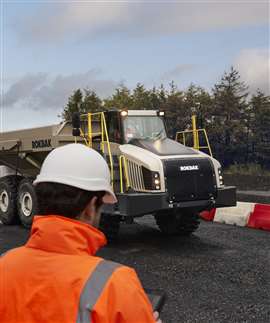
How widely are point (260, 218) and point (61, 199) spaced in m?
9.44

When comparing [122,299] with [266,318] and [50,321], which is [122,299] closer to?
[50,321]

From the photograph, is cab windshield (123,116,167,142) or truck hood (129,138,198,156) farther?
cab windshield (123,116,167,142)

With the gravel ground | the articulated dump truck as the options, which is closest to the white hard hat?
the gravel ground

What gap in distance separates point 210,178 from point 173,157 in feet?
2.52

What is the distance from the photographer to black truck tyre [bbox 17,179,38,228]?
35.4 ft

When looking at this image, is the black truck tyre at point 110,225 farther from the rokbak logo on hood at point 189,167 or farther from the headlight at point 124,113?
the headlight at point 124,113

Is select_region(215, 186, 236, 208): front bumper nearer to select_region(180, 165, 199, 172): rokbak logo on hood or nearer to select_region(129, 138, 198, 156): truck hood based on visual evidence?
select_region(180, 165, 199, 172): rokbak logo on hood

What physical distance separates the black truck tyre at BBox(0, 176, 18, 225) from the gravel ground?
377 millimetres

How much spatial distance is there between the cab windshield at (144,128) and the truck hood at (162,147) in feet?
0.63

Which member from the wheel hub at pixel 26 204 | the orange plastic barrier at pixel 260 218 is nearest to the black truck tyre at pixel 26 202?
the wheel hub at pixel 26 204

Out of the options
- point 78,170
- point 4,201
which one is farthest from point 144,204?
point 78,170

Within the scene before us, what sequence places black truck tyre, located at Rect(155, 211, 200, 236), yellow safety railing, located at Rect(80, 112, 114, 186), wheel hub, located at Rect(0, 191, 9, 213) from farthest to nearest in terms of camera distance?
wheel hub, located at Rect(0, 191, 9, 213), black truck tyre, located at Rect(155, 211, 200, 236), yellow safety railing, located at Rect(80, 112, 114, 186)

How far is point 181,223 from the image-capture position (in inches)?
392

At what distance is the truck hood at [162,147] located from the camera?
8.86 meters
